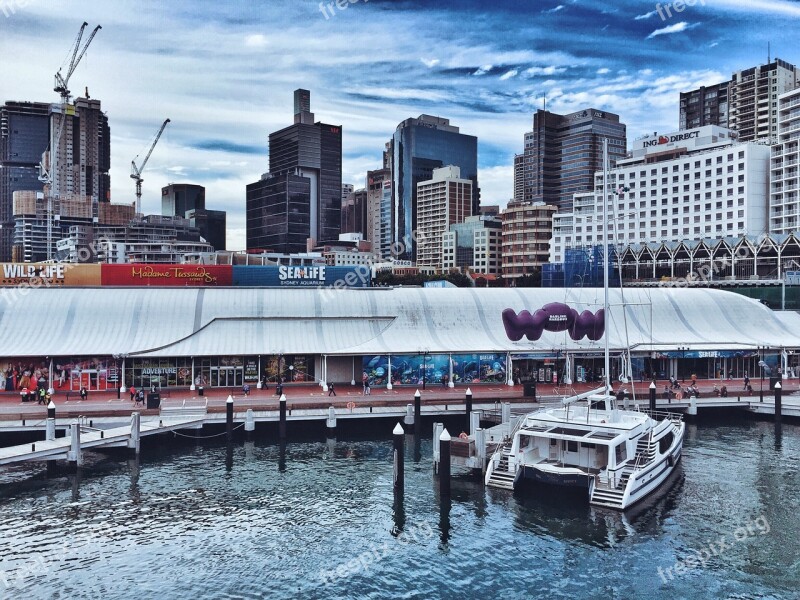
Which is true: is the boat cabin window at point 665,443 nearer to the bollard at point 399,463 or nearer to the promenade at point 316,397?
the promenade at point 316,397

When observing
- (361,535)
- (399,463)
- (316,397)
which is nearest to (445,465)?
(399,463)

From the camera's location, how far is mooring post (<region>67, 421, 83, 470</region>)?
44938 millimetres

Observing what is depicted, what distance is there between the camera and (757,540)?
115 feet

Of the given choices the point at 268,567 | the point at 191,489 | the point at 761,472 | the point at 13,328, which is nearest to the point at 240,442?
the point at 191,489

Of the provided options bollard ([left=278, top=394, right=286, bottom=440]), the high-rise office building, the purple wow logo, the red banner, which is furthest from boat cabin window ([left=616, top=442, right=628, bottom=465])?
the high-rise office building

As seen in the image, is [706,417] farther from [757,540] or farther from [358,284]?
[358,284]

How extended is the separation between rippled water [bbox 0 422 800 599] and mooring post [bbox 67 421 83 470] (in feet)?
2.72

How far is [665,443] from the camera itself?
47031 millimetres

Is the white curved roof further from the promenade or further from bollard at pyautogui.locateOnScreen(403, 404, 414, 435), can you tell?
bollard at pyautogui.locateOnScreen(403, 404, 414, 435)

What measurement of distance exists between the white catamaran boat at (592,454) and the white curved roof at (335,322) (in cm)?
2153

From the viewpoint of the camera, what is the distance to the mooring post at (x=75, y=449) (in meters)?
44.9

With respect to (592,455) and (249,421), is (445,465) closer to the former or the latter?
(592,455)

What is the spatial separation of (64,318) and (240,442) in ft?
82.8

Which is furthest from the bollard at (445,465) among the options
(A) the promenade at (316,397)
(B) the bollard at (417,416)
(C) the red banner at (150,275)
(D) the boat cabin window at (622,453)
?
(C) the red banner at (150,275)
